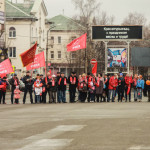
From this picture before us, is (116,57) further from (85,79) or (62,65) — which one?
(62,65)

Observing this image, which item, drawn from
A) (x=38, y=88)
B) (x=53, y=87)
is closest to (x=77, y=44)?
(x=53, y=87)

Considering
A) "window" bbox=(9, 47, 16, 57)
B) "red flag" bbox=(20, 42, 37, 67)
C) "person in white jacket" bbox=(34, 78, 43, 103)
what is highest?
"window" bbox=(9, 47, 16, 57)

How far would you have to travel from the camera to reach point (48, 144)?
374 inches

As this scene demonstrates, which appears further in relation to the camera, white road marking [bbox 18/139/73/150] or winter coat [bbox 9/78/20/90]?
winter coat [bbox 9/78/20/90]

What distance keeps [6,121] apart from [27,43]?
182 ft

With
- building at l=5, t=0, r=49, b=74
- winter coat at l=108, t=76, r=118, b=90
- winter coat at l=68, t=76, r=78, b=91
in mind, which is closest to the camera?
winter coat at l=68, t=76, r=78, b=91

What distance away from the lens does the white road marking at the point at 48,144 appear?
9016 mm

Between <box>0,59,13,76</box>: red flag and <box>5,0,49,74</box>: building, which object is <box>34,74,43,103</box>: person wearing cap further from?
<box>5,0,49,74</box>: building

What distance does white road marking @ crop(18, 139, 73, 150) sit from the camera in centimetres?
902

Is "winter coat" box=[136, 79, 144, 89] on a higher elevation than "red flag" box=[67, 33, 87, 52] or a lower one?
lower

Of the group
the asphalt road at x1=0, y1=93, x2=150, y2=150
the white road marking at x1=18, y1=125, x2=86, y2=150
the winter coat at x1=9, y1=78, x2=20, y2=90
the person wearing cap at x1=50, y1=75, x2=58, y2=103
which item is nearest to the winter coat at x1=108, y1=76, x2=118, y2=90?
the person wearing cap at x1=50, y1=75, x2=58, y2=103

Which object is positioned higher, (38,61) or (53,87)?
(38,61)

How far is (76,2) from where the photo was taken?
6488 cm

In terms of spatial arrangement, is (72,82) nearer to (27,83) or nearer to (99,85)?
(99,85)
